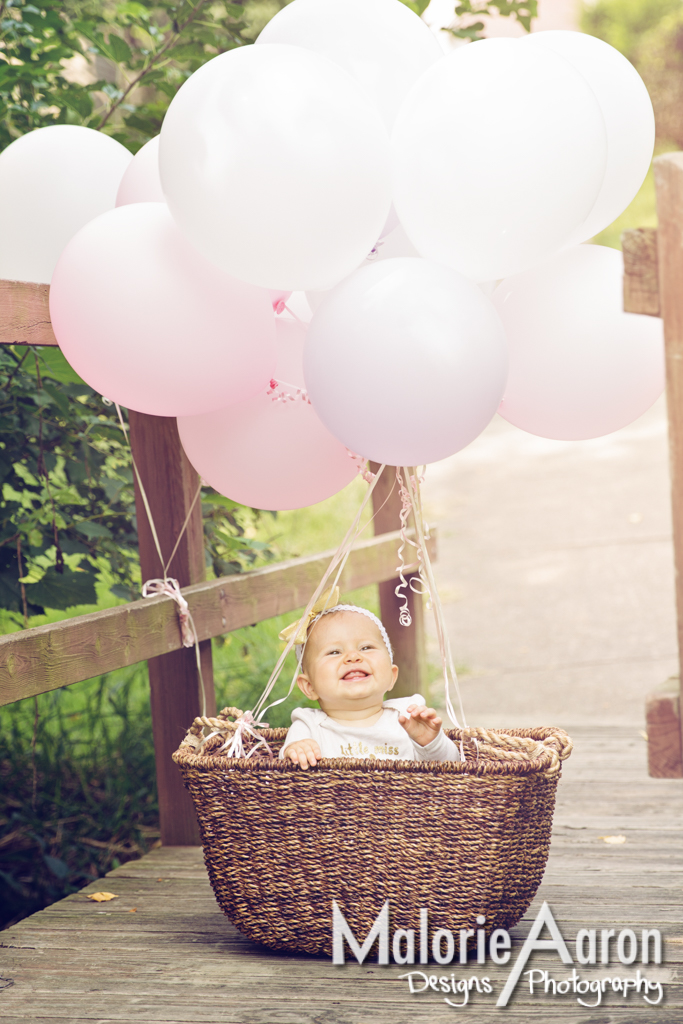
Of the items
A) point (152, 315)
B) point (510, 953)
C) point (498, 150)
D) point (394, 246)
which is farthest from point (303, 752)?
point (498, 150)

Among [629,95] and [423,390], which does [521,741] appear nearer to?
[423,390]

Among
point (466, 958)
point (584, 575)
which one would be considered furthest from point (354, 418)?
point (584, 575)

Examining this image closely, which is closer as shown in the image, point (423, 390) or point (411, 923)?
point (423, 390)

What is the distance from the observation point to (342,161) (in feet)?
5.24

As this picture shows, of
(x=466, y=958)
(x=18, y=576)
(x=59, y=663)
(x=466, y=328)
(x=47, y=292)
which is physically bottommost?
(x=466, y=958)

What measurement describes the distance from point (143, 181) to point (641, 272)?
991 mm

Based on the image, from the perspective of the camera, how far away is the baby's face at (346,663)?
2086mm

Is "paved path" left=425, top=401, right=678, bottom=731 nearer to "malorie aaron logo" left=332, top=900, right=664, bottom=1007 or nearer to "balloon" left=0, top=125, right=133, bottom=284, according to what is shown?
"malorie aaron logo" left=332, top=900, right=664, bottom=1007

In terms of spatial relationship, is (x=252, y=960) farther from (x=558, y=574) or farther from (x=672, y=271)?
(x=558, y=574)

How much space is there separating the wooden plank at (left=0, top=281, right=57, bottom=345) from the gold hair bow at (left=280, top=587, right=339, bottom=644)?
2.50 ft

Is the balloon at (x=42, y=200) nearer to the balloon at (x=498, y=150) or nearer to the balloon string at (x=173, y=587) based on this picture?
the balloon string at (x=173, y=587)

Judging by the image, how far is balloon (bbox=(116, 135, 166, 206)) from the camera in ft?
6.43

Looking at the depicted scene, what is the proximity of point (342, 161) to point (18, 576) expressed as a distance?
53.7 inches

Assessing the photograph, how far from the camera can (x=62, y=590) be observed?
2.45 m
